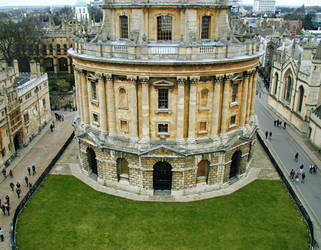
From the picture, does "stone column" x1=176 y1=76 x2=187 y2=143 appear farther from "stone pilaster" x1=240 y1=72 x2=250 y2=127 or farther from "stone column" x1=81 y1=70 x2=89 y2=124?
"stone column" x1=81 y1=70 x2=89 y2=124

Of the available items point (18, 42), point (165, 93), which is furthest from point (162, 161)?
point (18, 42)

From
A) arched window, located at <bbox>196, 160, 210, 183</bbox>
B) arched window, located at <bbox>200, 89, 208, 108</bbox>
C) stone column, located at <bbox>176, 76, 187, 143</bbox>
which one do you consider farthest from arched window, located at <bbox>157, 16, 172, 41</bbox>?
arched window, located at <bbox>196, 160, 210, 183</bbox>

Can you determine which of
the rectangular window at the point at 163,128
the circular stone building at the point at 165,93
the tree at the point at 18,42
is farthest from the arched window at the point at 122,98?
the tree at the point at 18,42

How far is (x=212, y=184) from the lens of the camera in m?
35.9

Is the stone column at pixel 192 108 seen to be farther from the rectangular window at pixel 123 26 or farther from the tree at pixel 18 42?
the tree at pixel 18 42

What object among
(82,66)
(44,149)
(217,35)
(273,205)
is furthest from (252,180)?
(44,149)

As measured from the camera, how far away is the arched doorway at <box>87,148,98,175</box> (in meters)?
38.3

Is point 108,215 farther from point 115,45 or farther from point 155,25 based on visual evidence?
point 155,25

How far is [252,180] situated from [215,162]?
602 centimetres

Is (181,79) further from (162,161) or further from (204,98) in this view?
(162,161)

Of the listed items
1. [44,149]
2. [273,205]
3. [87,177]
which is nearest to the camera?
[273,205]

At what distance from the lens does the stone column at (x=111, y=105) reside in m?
32.8

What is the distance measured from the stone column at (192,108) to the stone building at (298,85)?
2343 centimetres

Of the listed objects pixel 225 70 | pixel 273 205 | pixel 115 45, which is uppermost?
pixel 115 45
